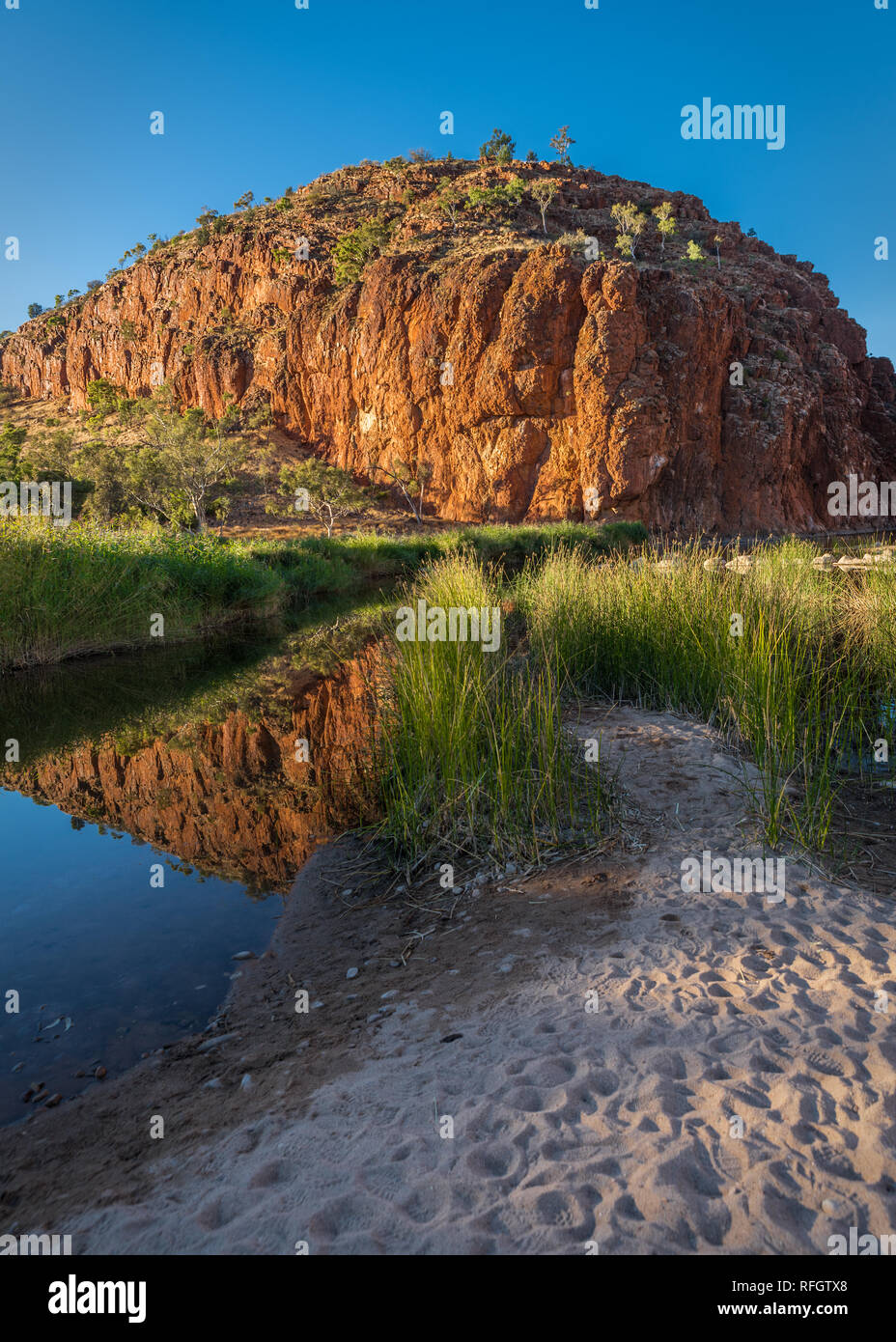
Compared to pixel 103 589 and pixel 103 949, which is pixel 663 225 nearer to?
pixel 103 589

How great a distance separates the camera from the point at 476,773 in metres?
4.53

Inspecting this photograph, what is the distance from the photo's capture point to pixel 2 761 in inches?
292

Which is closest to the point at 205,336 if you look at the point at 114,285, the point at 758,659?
the point at 114,285

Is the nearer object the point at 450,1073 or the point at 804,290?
the point at 450,1073

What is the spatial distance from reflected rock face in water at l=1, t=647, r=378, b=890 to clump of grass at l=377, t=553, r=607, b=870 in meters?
0.60

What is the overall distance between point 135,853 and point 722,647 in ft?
17.0

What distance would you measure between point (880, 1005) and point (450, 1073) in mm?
1598

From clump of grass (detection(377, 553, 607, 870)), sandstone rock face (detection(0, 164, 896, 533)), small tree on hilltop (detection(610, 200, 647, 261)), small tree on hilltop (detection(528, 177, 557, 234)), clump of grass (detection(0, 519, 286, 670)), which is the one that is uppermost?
small tree on hilltop (detection(528, 177, 557, 234))

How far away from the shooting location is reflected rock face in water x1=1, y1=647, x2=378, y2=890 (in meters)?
5.07

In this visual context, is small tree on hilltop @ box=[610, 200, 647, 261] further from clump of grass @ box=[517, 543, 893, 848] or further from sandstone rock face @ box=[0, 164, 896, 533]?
clump of grass @ box=[517, 543, 893, 848]

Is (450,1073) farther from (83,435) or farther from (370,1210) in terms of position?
(83,435)

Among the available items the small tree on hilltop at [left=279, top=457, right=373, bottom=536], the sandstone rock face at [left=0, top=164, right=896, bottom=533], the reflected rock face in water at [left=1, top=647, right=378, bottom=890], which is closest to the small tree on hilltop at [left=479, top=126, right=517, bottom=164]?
the sandstone rock face at [left=0, top=164, right=896, bottom=533]

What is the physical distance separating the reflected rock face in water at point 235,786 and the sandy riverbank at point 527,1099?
1.56 meters

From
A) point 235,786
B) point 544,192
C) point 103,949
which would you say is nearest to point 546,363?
point 544,192
